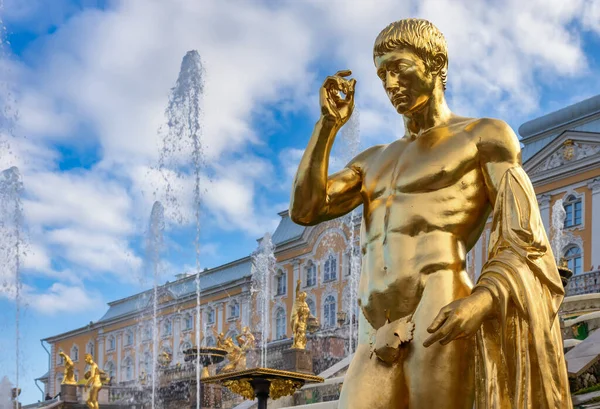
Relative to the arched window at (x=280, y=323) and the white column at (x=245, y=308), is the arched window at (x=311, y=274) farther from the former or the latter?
the white column at (x=245, y=308)

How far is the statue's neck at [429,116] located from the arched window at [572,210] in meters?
35.2

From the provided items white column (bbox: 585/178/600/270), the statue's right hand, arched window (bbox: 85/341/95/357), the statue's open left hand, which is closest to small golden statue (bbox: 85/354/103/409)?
white column (bbox: 585/178/600/270)

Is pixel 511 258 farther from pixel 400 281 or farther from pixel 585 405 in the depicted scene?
pixel 585 405

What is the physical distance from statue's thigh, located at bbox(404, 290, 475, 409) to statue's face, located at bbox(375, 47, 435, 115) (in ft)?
2.65

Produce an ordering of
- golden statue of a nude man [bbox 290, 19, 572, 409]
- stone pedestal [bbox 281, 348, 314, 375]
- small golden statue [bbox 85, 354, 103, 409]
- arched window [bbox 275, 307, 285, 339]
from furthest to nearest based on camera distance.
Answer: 1. arched window [bbox 275, 307, 285, 339]
2. small golden statue [bbox 85, 354, 103, 409]
3. stone pedestal [bbox 281, 348, 314, 375]
4. golden statue of a nude man [bbox 290, 19, 572, 409]

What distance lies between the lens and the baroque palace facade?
123ft

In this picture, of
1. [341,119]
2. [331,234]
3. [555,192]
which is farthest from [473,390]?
[331,234]

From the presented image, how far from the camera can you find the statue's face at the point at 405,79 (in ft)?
12.1

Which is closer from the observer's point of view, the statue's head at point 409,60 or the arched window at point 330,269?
the statue's head at point 409,60

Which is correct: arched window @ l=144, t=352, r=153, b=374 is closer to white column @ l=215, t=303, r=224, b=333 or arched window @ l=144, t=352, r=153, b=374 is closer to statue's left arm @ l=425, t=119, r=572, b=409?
white column @ l=215, t=303, r=224, b=333

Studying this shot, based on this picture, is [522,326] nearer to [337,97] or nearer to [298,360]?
[337,97]

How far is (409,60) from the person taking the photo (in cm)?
367

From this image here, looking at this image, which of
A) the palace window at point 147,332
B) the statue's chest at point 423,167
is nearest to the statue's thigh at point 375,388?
the statue's chest at point 423,167

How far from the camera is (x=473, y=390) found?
3.38m
